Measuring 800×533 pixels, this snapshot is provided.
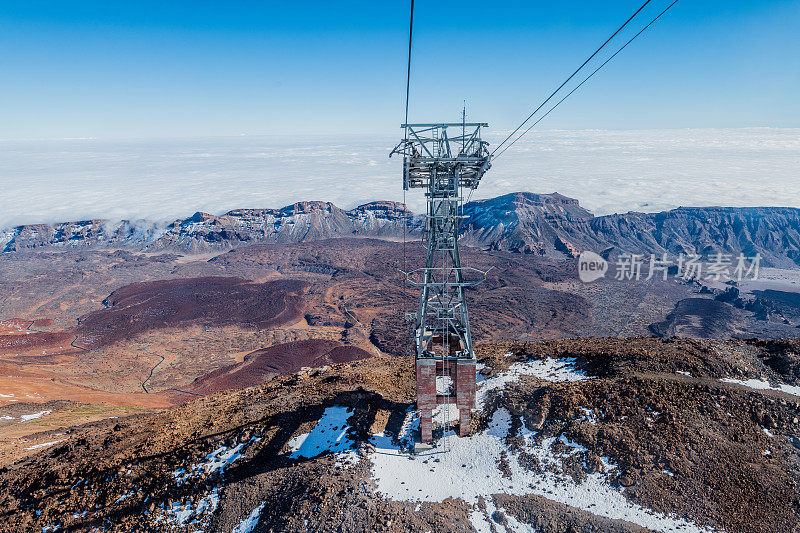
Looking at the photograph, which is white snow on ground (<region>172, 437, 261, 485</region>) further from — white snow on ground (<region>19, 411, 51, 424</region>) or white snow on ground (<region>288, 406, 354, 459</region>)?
white snow on ground (<region>19, 411, 51, 424</region>)

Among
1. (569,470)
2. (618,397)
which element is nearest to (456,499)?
(569,470)

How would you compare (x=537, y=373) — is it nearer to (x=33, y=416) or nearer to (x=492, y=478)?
(x=492, y=478)

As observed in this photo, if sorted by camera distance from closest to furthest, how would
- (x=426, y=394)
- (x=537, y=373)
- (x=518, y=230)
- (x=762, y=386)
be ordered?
1. (x=426, y=394)
2. (x=762, y=386)
3. (x=537, y=373)
4. (x=518, y=230)

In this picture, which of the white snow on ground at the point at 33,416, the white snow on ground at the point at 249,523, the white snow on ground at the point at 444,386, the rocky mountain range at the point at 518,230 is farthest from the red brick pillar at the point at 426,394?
the rocky mountain range at the point at 518,230

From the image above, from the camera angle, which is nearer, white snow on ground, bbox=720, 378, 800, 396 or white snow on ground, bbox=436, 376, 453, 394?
white snow on ground, bbox=720, 378, 800, 396

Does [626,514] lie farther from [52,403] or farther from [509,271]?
[509,271]

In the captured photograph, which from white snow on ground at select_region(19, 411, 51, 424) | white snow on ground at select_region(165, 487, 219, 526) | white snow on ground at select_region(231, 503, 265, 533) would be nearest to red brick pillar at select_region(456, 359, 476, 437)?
white snow on ground at select_region(231, 503, 265, 533)

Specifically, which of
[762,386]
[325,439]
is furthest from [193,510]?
[762,386]
